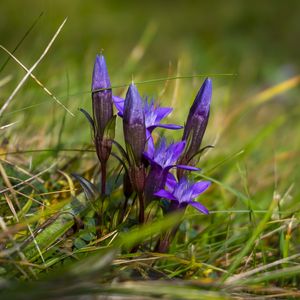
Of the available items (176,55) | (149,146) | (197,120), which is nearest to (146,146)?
(149,146)

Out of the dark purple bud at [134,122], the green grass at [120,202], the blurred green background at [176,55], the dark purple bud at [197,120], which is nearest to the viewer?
the green grass at [120,202]

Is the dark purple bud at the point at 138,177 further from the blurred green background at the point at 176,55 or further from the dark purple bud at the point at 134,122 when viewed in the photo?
the blurred green background at the point at 176,55

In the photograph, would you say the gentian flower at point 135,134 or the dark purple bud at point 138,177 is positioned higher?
the gentian flower at point 135,134

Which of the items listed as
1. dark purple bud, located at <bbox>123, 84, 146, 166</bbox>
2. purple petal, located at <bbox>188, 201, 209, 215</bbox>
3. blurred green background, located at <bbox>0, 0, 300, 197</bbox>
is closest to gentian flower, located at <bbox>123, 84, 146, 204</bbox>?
dark purple bud, located at <bbox>123, 84, 146, 166</bbox>

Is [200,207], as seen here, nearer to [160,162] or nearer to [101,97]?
[160,162]

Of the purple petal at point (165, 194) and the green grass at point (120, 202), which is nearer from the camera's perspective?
the green grass at point (120, 202)

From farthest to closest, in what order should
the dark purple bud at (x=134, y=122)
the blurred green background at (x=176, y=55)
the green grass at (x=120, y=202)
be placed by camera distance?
1. the blurred green background at (x=176, y=55)
2. the dark purple bud at (x=134, y=122)
3. the green grass at (x=120, y=202)

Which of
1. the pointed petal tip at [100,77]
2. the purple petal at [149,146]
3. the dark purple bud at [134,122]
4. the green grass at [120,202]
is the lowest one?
the green grass at [120,202]

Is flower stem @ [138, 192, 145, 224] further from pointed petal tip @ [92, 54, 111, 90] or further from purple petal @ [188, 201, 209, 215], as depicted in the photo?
pointed petal tip @ [92, 54, 111, 90]

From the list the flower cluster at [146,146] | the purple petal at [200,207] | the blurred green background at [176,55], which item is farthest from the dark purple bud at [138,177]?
the blurred green background at [176,55]
